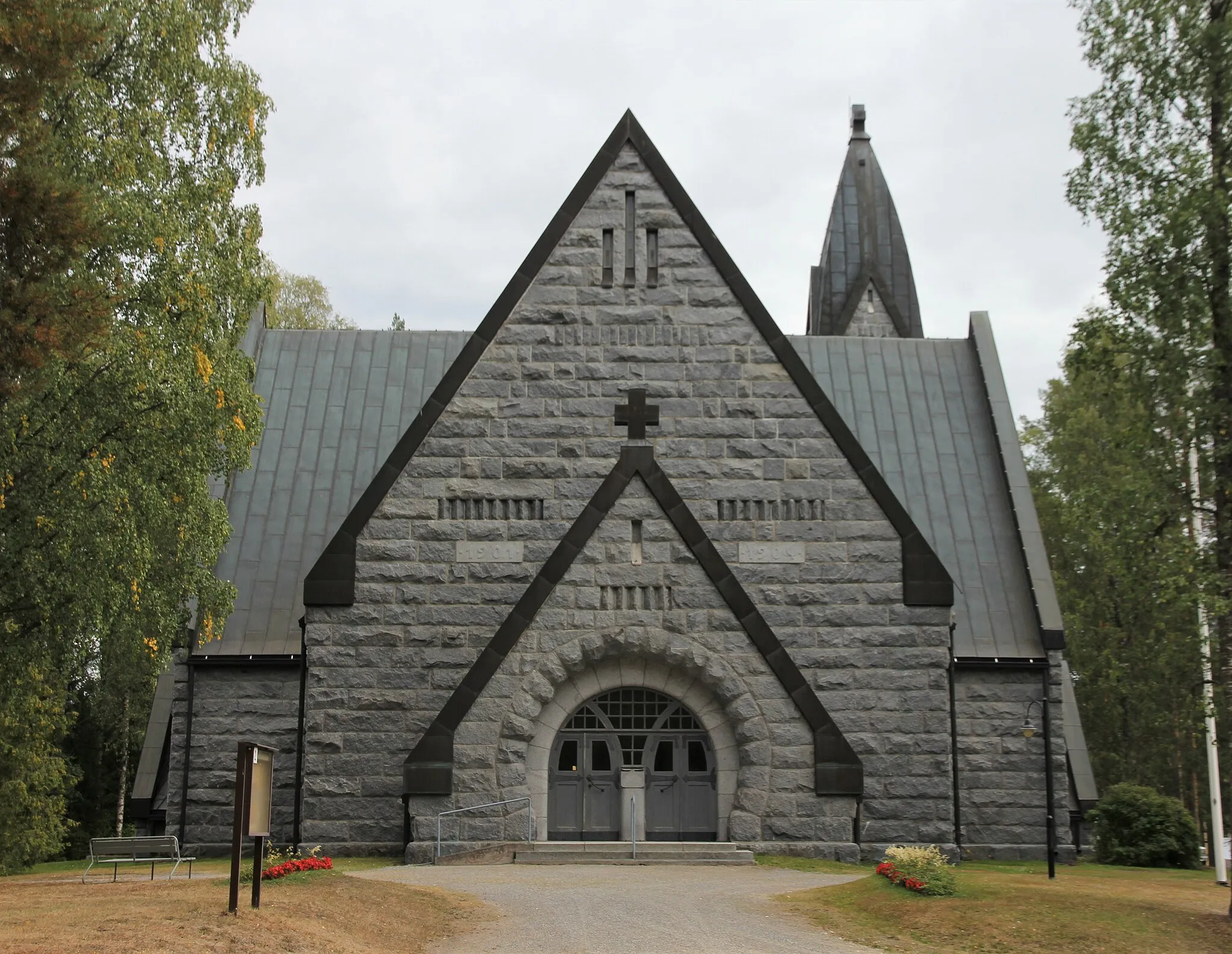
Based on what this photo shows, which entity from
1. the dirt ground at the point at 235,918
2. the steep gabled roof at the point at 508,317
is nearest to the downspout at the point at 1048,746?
the steep gabled roof at the point at 508,317

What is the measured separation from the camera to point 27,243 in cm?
1517

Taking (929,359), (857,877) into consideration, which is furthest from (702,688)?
(929,359)

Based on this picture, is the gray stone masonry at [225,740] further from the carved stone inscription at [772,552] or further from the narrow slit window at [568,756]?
the carved stone inscription at [772,552]

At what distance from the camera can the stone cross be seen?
19609 mm

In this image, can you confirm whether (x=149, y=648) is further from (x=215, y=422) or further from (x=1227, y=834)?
(x=1227, y=834)

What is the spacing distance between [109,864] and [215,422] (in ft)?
23.9

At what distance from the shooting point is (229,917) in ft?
35.7

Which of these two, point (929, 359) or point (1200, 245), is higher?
point (929, 359)

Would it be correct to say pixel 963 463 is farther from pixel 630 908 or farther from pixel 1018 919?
pixel 630 908

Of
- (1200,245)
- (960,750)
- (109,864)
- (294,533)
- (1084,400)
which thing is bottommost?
(109,864)

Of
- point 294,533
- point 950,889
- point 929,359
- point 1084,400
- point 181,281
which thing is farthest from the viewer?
point 1084,400

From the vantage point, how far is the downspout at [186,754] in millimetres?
20859

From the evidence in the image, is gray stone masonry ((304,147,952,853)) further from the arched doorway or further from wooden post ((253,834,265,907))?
wooden post ((253,834,265,907))

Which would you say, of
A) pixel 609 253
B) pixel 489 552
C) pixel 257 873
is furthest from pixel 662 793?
pixel 257 873
